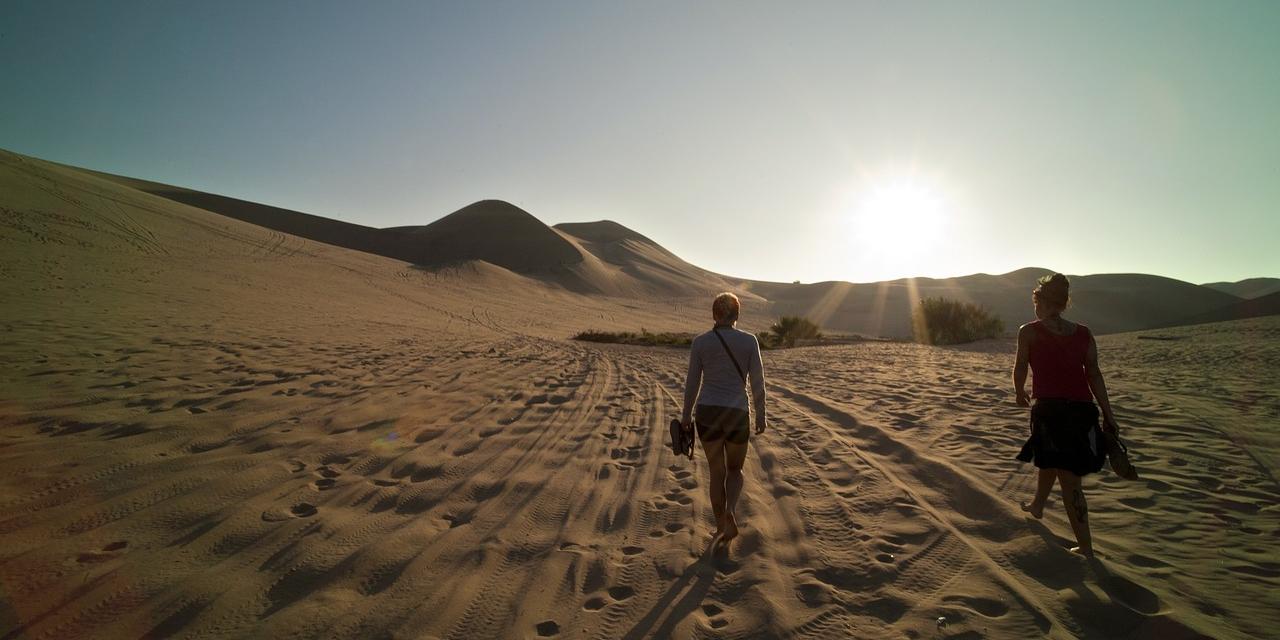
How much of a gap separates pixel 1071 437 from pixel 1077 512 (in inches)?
18.9

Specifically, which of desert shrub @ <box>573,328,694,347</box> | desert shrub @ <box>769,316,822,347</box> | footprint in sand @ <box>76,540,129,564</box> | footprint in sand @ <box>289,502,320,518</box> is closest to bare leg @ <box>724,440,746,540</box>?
footprint in sand @ <box>289,502,320,518</box>

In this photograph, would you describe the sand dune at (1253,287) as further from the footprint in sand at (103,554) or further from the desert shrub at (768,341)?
the footprint in sand at (103,554)

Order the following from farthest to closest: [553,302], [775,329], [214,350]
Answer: [553,302], [775,329], [214,350]

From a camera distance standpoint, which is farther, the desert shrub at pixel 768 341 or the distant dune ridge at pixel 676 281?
the distant dune ridge at pixel 676 281

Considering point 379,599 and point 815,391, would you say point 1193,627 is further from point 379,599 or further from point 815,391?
point 815,391

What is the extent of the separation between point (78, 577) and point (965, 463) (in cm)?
687

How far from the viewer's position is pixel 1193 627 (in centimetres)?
273

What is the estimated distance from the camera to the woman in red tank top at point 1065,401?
3611 millimetres

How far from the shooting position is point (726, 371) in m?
3.76

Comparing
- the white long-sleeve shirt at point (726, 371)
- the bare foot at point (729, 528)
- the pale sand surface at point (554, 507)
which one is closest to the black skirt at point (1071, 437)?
the pale sand surface at point (554, 507)

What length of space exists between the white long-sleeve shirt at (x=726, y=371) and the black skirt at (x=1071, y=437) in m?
1.84

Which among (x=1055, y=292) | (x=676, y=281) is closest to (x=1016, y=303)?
(x=676, y=281)

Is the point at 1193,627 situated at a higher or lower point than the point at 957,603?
higher

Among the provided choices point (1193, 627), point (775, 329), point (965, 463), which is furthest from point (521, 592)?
point (775, 329)
